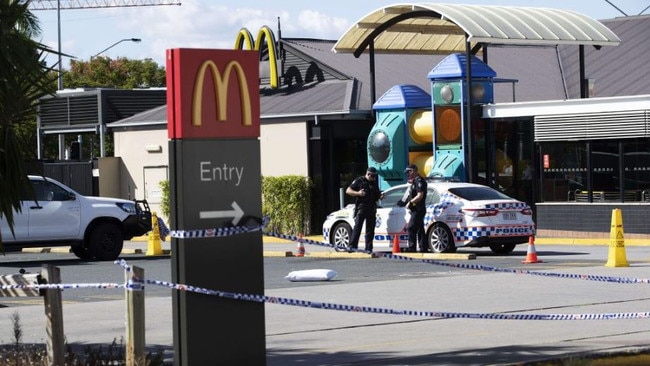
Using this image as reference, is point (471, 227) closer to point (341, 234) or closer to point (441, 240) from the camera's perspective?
point (441, 240)

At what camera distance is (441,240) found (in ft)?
85.4

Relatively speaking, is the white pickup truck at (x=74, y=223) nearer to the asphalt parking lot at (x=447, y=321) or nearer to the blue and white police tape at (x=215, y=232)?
the asphalt parking lot at (x=447, y=321)

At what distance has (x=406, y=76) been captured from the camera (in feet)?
139

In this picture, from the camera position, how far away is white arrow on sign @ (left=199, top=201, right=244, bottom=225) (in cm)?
931

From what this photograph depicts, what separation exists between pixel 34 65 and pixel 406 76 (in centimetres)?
3261

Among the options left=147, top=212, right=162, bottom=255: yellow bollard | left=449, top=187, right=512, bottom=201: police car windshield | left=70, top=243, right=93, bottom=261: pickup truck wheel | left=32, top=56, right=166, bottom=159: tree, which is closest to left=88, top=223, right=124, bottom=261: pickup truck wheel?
left=70, top=243, right=93, bottom=261: pickup truck wheel

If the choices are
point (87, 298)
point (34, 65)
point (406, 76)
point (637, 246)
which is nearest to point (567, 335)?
point (34, 65)

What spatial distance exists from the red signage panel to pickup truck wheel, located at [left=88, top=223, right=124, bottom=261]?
61.1ft

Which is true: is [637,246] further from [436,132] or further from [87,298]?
[87,298]

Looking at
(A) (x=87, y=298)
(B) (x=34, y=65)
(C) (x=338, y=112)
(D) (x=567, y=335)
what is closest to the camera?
(B) (x=34, y=65)

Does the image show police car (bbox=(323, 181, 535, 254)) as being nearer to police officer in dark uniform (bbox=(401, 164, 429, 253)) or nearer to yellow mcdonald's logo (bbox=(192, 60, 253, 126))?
police officer in dark uniform (bbox=(401, 164, 429, 253))

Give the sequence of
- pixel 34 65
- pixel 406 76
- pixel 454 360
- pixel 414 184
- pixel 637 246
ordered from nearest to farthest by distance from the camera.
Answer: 1. pixel 34 65
2. pixel 454 360
3. pixel 414 184
4. pixel 637 246
5. pixel 406 76

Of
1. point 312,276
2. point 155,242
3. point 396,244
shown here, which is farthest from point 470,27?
point 312,276

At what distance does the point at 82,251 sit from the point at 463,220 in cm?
813
